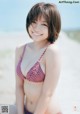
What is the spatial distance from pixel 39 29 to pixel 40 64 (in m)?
0.15

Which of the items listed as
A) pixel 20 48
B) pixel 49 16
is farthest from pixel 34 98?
pixel 49 16

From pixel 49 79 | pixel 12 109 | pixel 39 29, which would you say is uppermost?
pixel 39 29

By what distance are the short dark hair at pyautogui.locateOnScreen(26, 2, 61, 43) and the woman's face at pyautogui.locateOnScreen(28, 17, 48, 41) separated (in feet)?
0.04

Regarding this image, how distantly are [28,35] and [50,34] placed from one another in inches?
4.8

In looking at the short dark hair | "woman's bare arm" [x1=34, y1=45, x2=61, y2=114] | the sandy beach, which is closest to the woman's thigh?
the sandy beach

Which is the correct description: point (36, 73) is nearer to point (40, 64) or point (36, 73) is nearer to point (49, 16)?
point (40, 64)

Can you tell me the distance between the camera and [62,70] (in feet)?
4.88

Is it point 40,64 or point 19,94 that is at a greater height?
point 40,64

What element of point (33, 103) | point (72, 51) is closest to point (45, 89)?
point (33, 103)

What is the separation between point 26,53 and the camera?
1.47 metres

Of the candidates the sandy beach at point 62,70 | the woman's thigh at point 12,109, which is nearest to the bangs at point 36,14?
the sandy beach at point 62,70

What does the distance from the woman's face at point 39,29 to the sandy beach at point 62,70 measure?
0.24 ft

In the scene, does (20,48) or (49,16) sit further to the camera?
(20,48)

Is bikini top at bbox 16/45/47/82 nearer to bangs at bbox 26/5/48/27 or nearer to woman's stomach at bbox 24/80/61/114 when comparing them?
woman's stomach at bbox 24/80/61/114
